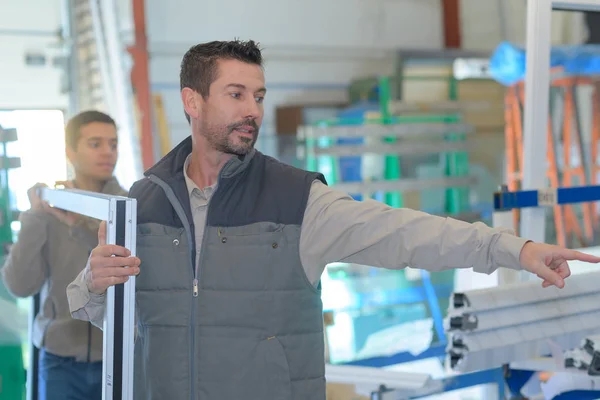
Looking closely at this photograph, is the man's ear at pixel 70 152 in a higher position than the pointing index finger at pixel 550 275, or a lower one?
higher

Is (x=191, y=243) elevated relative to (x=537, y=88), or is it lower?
lower

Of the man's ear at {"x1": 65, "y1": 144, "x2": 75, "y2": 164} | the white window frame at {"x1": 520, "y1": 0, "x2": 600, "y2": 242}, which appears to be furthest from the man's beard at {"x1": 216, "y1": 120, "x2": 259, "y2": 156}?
the white window frame at {"x1": 520, "y1": 0, "x2": 600, "y2": 242}

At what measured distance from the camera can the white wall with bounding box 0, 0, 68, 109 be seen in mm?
5973

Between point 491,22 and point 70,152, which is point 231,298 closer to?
point 70,152

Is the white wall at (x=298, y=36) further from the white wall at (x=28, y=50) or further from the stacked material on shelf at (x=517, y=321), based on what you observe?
the stacked material on shelf at (x=517, y=321)

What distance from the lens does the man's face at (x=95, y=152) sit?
8.38 ft

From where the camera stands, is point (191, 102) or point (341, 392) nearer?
point (191, 102)

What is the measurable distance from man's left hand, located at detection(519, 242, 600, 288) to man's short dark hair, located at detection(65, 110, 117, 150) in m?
1.60

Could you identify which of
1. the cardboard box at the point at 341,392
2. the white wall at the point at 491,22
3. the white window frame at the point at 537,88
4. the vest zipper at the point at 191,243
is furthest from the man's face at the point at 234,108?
the white wall at the point at 491,22

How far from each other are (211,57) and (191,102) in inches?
4.9

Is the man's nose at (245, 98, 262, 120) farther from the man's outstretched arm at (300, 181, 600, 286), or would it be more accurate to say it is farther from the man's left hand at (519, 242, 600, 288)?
the man's left hand at (519, 242, 600, 288)

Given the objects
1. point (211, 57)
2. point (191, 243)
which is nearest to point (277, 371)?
point (191, 243)

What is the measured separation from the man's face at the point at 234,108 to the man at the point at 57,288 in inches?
34.8

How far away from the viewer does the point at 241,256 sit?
1687 millimetres
